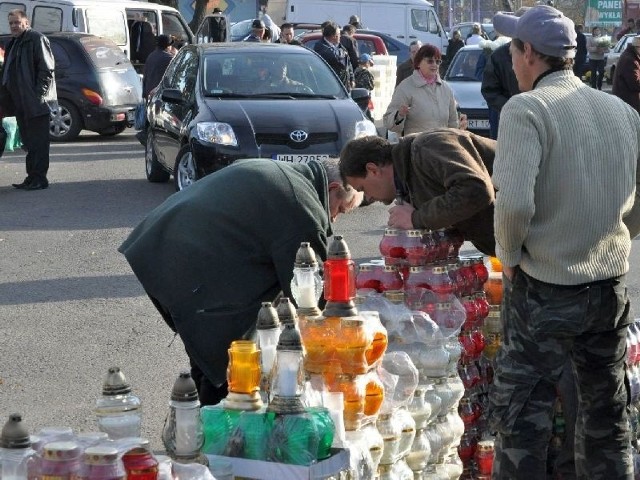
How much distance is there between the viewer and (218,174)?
5188 mm

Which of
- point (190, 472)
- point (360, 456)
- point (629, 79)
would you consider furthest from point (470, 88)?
point (190, 472)

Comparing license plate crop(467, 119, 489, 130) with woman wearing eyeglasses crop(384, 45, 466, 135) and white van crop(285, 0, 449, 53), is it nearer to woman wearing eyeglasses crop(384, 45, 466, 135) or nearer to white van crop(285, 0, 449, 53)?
woman wearing eyeglasses crop(384, 45, 466, 135)

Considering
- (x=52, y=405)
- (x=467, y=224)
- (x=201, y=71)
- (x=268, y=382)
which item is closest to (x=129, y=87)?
(x=201, y=71)

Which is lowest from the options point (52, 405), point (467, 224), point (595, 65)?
point (595, 65)

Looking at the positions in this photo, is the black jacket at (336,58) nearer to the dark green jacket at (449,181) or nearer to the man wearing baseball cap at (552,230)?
the dark green jacket at (449,181)

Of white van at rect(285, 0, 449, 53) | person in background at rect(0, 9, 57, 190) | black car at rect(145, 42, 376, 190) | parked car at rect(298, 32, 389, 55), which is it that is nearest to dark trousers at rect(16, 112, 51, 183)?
person in background at rect(0, 9, 57, 190)

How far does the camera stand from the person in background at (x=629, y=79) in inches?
525

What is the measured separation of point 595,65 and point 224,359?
34489 mm

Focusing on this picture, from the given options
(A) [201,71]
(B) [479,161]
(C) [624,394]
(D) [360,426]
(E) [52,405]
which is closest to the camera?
(D) [360,426]

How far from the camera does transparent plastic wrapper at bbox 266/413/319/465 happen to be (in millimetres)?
3805

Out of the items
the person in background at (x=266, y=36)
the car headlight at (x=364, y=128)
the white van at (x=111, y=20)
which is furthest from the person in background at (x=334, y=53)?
the white van at (x=111, y=20)

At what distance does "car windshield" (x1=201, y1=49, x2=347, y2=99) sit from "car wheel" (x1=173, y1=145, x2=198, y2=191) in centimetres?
70

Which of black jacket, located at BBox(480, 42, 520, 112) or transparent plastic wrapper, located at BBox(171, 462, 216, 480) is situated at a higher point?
transparent plastic wrapper, located at BBox(171, 462, 216, 480)

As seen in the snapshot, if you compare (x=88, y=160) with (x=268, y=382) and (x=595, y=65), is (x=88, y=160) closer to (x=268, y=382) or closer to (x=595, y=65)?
(x=268, y=382)
